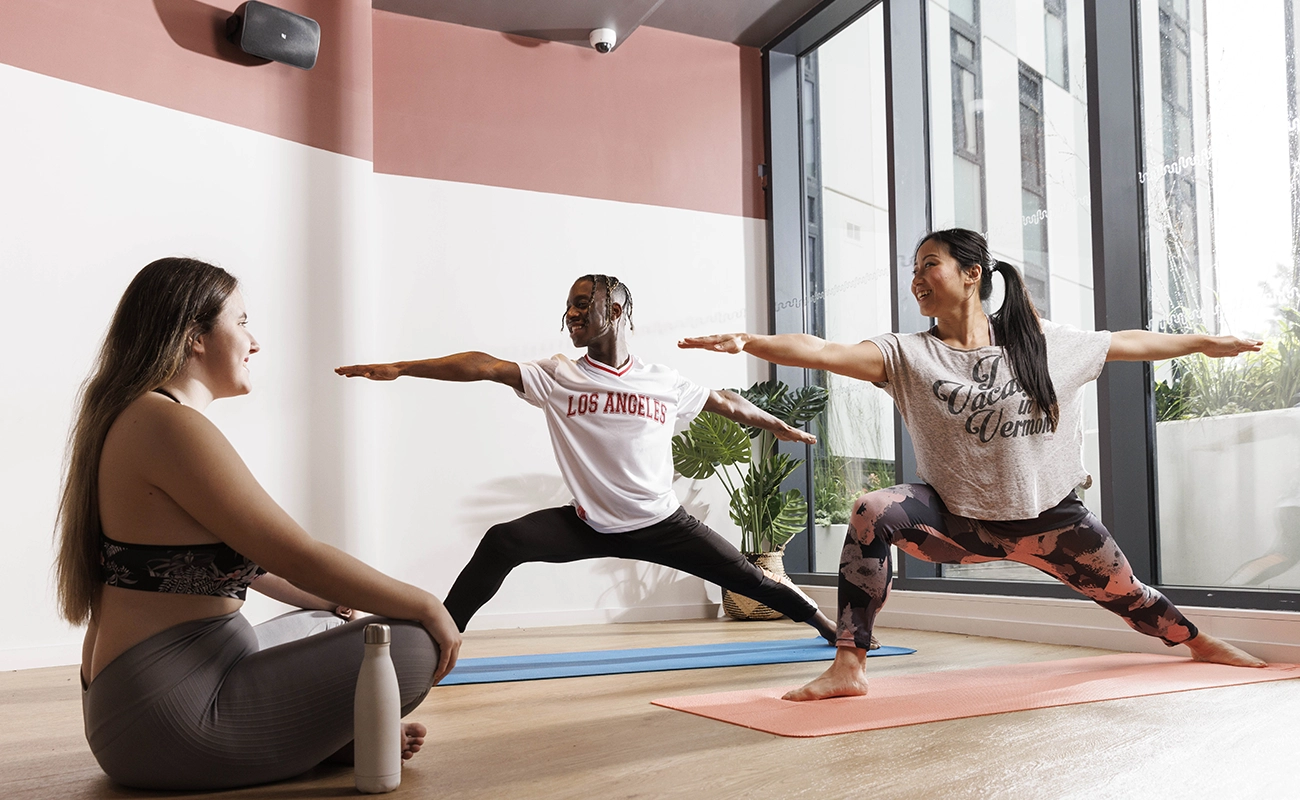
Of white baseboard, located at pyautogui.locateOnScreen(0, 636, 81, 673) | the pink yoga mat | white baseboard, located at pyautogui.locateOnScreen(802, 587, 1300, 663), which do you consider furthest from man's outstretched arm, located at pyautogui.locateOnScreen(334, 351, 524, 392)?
white baseboard, located at pyautogui.locateOnScreen(802, 587, 1300, 663)

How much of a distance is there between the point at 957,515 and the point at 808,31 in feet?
12.1

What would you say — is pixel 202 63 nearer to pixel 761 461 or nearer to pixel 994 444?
pixel 761 461

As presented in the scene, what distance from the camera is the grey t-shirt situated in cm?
273

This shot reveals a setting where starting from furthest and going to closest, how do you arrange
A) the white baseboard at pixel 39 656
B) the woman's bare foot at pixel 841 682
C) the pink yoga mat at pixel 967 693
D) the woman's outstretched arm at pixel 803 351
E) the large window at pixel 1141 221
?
the white baseboard at pixel 39 656 → the large window at pixel 1141 221 → the woman's outstretched arm at pixel 803 351 → the woman's bare foot at pixel 841 682 → the pink yoga mat at pixel 967 693

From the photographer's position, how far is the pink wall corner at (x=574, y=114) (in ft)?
16.4

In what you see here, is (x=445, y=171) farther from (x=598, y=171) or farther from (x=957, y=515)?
(x=957, y=515)

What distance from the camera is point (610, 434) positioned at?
3.24m

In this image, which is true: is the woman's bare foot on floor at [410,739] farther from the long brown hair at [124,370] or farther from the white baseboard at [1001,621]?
the white baseboard at [1001,621]

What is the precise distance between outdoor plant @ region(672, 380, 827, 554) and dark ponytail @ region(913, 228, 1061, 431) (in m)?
2.08

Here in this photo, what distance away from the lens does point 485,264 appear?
5.01m

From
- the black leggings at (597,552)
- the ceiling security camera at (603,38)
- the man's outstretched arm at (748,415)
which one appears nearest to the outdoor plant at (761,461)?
the man's outstretched arm at (748,415)

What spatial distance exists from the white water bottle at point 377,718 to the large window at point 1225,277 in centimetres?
288

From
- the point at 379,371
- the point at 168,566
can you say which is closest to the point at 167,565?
the point at 168,566

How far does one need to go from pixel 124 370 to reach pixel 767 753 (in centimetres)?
130
